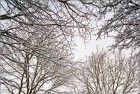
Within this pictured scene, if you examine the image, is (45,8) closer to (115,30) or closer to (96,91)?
(115,30)

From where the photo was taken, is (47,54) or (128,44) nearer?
(47,54)

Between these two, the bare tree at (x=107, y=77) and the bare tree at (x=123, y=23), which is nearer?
the bare tree at (x=123, y=23)

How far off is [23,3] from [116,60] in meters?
14.5

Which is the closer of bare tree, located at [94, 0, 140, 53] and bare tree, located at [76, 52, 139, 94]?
bare tree, located at [94, 0, 140, 53]

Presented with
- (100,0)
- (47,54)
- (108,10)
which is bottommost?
(47,54)

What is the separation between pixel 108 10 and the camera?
26.8 feet

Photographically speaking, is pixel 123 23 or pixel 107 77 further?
pixel 107 77

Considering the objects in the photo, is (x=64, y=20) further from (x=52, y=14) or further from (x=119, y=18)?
(x=119, y=18)

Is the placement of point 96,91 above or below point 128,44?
above

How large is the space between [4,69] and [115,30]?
6292 millimetres

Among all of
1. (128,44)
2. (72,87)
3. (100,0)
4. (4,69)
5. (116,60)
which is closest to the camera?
(100,0)

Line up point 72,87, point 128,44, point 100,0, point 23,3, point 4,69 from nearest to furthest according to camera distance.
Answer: point 23,3, point 100,0, point 128,44, point 4,69, point 72,87

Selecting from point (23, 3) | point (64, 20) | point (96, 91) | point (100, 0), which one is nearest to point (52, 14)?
point (64, 20)

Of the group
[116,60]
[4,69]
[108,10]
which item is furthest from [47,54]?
[116,60]
